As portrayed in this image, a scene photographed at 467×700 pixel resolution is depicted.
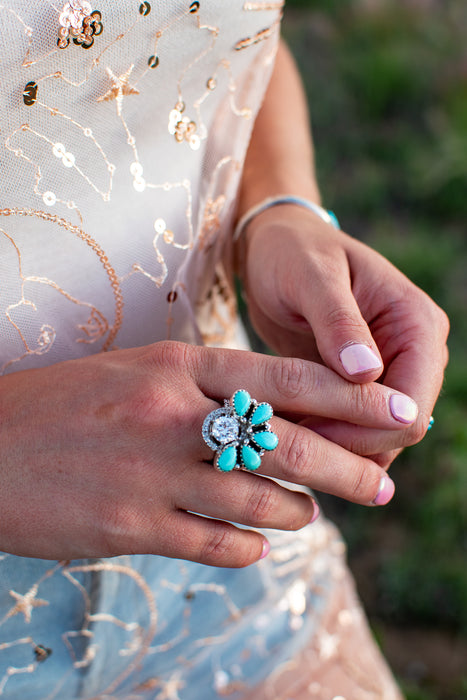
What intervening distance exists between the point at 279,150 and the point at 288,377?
0.60m

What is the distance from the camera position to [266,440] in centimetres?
→ 63

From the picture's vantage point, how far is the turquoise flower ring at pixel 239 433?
62 cm

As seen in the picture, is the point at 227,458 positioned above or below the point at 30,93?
below

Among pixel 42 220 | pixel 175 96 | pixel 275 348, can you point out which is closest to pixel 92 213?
pixel 42 220

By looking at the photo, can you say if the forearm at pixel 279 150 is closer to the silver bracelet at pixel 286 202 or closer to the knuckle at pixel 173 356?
the silver bracelet at pixel 286 202

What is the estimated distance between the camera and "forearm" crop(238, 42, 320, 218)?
3.50 ft

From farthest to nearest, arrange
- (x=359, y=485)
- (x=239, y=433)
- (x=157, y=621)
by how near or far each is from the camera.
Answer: (x=157, y=621) → (x=359, y=485) → (x=239, y=433)

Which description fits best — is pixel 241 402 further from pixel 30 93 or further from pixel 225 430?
pixel 30 93

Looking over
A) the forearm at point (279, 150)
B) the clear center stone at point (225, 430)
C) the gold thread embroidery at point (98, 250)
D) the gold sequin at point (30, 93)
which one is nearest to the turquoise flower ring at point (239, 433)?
the clear center stone at point (225, 430)

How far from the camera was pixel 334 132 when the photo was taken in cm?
311

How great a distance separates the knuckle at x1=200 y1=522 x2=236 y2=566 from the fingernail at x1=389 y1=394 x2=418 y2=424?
0.80 feet

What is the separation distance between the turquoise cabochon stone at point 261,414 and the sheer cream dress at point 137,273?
28 cm

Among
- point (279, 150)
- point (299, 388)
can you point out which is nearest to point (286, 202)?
point (279, 150)

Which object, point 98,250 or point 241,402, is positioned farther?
point 98,250
